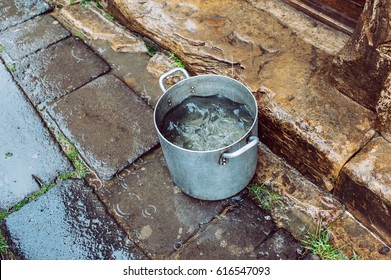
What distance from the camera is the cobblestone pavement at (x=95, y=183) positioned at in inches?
94.6

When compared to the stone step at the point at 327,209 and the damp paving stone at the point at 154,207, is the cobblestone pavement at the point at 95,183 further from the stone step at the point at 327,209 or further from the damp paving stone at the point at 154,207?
the stone step at the point at 327,209

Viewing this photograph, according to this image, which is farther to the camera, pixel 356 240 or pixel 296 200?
pixel 296 200

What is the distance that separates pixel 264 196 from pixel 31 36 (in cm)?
253

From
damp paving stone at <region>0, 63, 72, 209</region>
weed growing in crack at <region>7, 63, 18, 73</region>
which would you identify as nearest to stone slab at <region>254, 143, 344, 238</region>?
damp paving stone at <region>0, 63, 72, 209</region>

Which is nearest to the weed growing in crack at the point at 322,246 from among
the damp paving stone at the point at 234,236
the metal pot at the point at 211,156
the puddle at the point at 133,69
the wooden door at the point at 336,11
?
the damp paving stone at the point at 234,236

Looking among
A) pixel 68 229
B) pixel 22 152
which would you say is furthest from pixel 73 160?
pixel 68 229

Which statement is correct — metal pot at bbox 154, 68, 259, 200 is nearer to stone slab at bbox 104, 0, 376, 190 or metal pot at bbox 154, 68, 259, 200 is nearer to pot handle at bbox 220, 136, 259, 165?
pot handle at bbox 220, 136, 259, 165

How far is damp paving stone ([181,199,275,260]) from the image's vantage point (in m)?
2.33

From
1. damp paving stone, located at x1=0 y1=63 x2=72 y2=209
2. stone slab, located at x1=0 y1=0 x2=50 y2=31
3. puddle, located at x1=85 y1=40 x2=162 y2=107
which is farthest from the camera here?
stone slab, located at x1=0 y1=0 x2=50 y2=31

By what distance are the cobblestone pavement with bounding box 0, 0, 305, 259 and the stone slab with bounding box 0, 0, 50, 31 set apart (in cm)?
40

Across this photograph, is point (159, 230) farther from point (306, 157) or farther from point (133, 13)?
point (133, 13)

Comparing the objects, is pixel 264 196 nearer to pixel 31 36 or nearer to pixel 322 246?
pixel 322 246

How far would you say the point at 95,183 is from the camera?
2707 mm

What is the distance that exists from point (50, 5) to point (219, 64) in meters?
2.09
